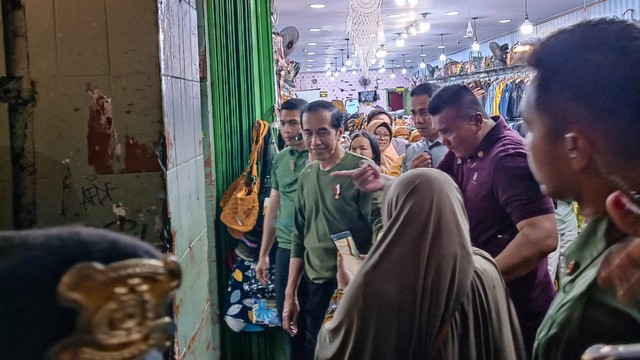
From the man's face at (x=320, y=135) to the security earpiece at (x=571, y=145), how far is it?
2.20m

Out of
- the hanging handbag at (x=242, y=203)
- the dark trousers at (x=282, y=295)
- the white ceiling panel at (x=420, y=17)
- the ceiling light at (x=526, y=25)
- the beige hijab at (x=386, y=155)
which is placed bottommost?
the dark trousers at (x=282, y=295)

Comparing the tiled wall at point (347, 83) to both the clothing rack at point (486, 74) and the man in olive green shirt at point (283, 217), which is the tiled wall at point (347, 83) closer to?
the clothing rack at point (486, 74)

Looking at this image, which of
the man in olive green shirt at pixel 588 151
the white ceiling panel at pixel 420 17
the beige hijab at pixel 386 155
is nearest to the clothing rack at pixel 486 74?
the white ceiling panel at pixel 420 17

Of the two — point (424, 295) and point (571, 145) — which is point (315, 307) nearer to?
point (424, 295)

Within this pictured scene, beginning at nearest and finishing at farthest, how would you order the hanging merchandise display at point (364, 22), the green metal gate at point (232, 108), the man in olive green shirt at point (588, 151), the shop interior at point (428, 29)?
the man in olive green shirt at point (588, 151) < the green metal gate at point (232, 108) < the hanging merchandise display at point (364, 22) < the shop interior at point (428, 29)

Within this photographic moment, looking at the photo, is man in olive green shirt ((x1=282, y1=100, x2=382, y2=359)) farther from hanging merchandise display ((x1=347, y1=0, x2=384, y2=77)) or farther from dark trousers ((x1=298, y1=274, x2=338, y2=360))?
hanging merchandise display ((x1=347, y1=0, x2=384, y2=77))

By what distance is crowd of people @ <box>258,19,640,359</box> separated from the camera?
3.63 feet

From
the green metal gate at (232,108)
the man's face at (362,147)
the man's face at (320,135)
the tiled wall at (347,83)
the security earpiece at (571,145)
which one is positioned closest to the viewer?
the security earpiece at (571,145)

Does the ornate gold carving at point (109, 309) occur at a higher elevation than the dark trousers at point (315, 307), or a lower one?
higher

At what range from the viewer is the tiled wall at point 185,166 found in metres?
2.10

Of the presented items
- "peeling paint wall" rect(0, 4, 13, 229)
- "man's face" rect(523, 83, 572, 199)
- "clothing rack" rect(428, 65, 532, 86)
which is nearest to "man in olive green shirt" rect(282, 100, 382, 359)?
"peeling paint wall" rect(0, 4, 13, 229)

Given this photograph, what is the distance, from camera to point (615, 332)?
3.38 feet

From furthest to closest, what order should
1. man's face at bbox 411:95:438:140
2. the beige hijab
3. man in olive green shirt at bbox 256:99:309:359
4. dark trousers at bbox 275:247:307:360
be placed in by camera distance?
1. the beige hijab
2. man's face at bbox 411:95:438:140
3. man in olive green shirt at bbox 256:99:309:359
4. dark trousers at bbox 275:247:307:360

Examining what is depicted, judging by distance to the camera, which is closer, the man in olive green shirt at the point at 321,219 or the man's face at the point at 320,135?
the man in olive green shirt at the point at 321,219
